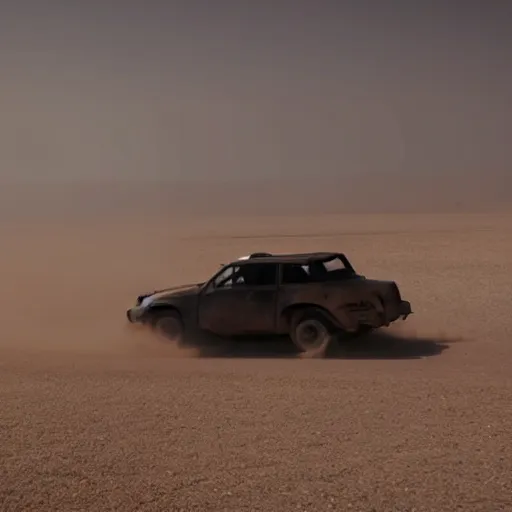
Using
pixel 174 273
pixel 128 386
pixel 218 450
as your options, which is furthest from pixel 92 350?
pixel 174 273

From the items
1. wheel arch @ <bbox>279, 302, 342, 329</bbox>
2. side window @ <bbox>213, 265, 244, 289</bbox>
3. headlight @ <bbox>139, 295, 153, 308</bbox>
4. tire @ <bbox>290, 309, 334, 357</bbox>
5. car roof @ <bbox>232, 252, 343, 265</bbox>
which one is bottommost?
tire @ <bbox>290, 309, 334, 357</bbox>

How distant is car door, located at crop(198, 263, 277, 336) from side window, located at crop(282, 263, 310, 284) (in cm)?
18

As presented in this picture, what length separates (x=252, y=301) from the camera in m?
12.5

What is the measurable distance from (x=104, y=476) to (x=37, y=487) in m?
0.54

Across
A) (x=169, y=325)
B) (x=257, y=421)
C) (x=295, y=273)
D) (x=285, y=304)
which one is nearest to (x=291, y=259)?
(x=295, y=273)

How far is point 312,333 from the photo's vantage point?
1213cm

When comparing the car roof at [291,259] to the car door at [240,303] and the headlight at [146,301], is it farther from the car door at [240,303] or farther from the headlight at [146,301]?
the headlight at [146,301]

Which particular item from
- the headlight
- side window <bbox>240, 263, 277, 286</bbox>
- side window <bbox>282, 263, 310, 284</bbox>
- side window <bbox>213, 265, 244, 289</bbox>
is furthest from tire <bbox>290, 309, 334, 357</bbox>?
the headlight

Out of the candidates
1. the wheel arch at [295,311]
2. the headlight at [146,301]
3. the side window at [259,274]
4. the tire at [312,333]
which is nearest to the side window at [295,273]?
the side window at [259,274]

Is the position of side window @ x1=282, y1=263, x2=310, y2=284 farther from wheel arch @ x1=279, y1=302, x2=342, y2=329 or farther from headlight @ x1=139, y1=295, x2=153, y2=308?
headlight @ x1=139, y1=295, x2=153, y2=308

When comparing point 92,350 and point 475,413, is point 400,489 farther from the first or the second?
point 92,350

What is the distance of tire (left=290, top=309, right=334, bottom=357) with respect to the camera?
39.4ft

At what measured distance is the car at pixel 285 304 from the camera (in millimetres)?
11914

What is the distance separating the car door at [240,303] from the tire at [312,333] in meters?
0.41
